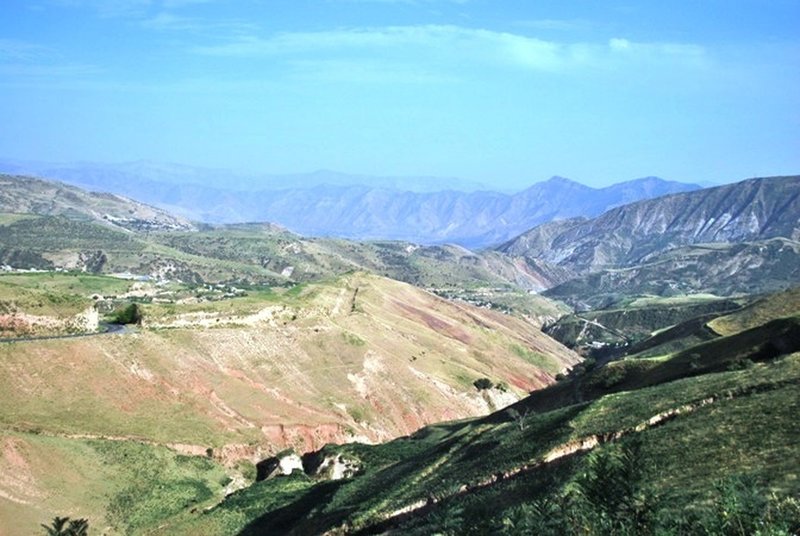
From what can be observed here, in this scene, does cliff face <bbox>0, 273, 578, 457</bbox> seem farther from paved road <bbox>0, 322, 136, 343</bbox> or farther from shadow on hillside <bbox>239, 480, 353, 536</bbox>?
shadow on hillside <bbox>239, 480, 353, 536</bbox>

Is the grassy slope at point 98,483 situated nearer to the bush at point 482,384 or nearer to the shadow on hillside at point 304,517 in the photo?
the shadow on hillside at point 304,517

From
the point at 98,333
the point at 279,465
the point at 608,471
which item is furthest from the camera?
the point at 98,333

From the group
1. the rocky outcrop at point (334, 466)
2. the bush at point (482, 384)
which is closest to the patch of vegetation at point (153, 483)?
the rocky outcrop at point (334, 466)

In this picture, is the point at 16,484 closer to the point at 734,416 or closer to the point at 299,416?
the point at 299,416

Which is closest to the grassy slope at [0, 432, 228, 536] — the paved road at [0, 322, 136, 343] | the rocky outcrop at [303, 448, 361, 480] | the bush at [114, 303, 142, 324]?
the rocky outcrop at [303, 448, 361, 480]

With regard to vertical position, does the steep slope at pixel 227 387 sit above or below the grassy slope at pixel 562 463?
below

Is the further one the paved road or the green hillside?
the paved road

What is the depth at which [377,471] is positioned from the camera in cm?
6069

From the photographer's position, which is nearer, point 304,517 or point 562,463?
point 562,463

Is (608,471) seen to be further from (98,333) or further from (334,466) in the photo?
(98,333)

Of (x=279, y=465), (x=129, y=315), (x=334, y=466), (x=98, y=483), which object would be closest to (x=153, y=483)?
(x=98, y=483)

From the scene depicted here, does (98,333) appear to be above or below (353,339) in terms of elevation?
above

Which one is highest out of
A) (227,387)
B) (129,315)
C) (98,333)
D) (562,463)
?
(562,463)

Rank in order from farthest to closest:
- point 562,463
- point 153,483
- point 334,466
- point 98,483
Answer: point 334,466
point 153,483
point 98,483
point 562,463
